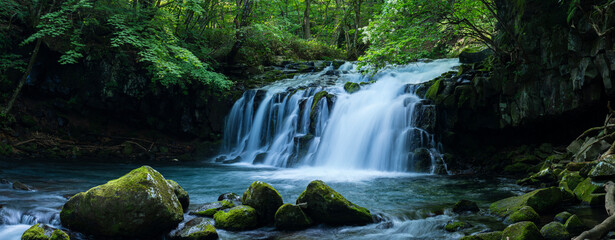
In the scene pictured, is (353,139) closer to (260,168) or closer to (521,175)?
(260,168)

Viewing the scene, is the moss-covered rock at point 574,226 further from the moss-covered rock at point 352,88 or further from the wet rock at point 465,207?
the moss-covered rock at point 352,88

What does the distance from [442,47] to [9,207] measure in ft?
76.3

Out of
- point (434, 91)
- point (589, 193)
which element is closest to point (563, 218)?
point (589, 193)

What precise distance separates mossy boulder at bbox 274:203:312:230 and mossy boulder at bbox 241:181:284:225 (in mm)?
211

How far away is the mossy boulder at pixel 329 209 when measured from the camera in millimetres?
5730

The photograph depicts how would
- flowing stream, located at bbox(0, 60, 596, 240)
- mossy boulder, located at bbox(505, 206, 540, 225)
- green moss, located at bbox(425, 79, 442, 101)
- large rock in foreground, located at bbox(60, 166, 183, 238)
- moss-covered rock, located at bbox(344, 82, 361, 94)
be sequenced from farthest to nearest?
moss-covered rock, located at bbox(344, 82, 361, 94) < green moss, located at bbox(425, 79, 442, 101) < flowing stream, located at bbox(0, 60, 596, 240) < mossy boulder, located at bbox(505, 206, 540, 225) < large rock in foreground, located at bbox(60, 166, 183, 238)

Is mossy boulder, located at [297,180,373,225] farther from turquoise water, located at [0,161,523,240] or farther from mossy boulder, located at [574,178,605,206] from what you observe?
mossy boulder, located at [574,178,605,206]

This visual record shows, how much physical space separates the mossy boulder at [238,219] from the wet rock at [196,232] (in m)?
0.34

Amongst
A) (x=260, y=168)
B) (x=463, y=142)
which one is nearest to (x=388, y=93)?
(x=463, y=142)

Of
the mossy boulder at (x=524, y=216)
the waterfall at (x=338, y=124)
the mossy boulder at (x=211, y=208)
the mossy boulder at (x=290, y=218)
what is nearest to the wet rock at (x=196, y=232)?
the mossy boulder at (x=211, y=208)

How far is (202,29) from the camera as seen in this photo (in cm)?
1912

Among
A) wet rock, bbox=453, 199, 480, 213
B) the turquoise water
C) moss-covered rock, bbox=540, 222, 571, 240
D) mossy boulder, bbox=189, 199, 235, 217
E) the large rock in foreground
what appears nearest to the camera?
moss-covered rock, bbox=540, 222, 571, 240

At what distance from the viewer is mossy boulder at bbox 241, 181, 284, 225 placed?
5.79 meters

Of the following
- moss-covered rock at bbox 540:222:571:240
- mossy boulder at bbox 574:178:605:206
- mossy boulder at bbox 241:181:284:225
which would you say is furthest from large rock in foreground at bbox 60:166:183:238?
mossy boulder at bbox 574:178:605:206
